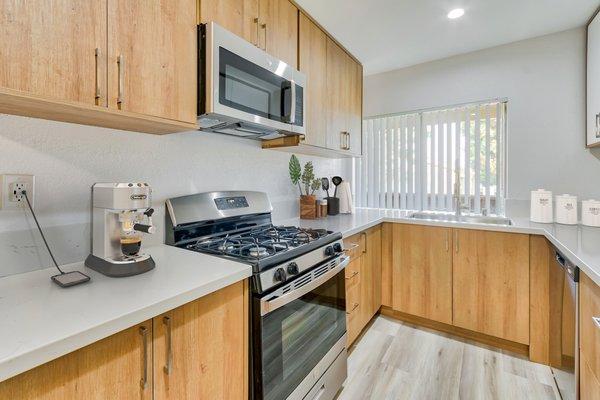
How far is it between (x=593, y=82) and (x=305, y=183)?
7.22 ft

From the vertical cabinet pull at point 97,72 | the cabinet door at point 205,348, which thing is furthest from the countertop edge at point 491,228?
the vertical cabinet pull at point 97,72

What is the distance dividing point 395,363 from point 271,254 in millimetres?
1353

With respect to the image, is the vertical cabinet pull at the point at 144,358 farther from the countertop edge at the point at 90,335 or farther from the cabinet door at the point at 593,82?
the cabinet door at the point at 593,82

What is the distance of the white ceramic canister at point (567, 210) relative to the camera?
79.8 inches

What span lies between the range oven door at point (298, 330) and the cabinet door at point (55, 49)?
0.93 m

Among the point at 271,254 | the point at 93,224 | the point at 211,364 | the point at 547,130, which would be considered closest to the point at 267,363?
the point at 211,364

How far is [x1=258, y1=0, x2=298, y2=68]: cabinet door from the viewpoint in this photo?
162 centimetres

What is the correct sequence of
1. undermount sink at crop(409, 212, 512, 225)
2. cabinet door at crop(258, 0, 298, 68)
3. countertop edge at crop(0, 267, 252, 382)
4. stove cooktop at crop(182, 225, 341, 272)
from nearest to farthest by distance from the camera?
countertop edge at crop(0, 267, 252, 382) → stove cooktop at crop(182, 225, 341, 272) → cabinet door at crop(258, 0, 298, 68) → undermount sink at crop(409, 212, 512, 225)

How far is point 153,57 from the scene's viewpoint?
1.10 m

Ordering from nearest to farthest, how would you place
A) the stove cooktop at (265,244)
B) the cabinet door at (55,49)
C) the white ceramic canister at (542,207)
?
the cabinet door at (55,49)
the stove cooktop at (265,244)
the white ceramic canister at (542,207)

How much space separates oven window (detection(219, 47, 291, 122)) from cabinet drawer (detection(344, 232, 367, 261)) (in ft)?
2.96

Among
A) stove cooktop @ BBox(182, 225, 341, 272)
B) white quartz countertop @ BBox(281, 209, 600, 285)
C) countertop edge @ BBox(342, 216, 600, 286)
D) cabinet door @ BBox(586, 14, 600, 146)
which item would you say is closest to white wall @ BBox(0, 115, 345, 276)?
stove cooktop @ BBox(182, 225, 341, 272)

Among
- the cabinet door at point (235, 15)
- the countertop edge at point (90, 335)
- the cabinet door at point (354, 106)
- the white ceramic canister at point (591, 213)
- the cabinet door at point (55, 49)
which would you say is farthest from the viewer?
the cabinet door at point (354, 106)

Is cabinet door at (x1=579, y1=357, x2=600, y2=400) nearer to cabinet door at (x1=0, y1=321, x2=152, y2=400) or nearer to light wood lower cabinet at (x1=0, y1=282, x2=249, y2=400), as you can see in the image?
light wood lower cabinet at (x1=0, y1=282, x2=249, y2=400)
